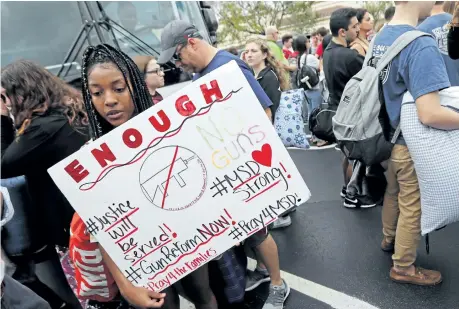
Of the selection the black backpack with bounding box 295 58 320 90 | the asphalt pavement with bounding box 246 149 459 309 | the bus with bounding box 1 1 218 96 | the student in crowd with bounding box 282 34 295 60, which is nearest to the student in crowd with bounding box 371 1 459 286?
the asphalt pavement with bounding box 246 149 459 309

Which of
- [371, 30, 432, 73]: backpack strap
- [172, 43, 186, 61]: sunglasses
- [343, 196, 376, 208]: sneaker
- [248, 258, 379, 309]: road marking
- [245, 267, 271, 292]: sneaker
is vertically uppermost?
[172, 43, 186, 61]: sunglasses

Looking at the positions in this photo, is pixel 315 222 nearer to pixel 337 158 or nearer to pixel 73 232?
pixel 337 158

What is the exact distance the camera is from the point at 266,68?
3.56 meters

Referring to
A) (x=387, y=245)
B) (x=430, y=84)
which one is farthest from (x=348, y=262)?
(x=430, y=84)

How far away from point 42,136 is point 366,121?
5.94 feet

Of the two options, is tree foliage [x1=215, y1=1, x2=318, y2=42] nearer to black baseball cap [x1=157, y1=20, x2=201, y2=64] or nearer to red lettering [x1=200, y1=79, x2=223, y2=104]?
black baseball cap [x1=157, y1=20, x2=201, y2=64]

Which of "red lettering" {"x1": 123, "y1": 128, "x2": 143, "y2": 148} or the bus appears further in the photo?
the bus

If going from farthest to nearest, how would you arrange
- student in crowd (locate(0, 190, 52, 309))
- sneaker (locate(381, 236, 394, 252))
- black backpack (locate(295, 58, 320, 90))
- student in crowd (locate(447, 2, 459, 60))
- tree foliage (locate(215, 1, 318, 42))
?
tree foliage (locate(215, 1, 318, 42)), black backpack (locate(295, 58, 320, 90)), sneaker (locate(381, 236, 394, 252)), student in crowd (locate(447, 2, 459, 60)), student in crowd (locate(0, 190, 52, 309))

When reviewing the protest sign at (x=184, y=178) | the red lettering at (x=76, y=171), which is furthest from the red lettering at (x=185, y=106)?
the red lettering at (x=76, y=171)

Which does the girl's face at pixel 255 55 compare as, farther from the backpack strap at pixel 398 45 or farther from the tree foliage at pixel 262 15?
the tree foliage at pixel 262 15

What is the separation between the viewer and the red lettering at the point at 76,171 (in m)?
1.33

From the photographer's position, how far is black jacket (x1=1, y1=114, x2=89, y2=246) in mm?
1969

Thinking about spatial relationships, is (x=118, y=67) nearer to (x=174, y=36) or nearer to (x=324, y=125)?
(x=174, y=36)

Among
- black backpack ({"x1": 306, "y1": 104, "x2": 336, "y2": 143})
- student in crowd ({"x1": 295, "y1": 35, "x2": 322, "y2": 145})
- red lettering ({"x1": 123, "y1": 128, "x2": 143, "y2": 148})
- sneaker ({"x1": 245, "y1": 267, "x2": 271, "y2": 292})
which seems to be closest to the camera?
red lettering ({"x1": 123, "y1": 128, "x2": 143, "y2": 148})
